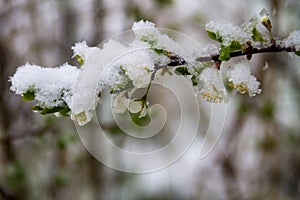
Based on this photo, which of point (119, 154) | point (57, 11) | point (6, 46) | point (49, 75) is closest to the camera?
point (49, 75)

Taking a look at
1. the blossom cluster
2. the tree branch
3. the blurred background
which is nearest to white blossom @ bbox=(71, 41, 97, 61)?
the blossom cluster

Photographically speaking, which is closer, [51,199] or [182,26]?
[51,199]

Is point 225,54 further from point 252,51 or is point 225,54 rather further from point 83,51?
point 83,51

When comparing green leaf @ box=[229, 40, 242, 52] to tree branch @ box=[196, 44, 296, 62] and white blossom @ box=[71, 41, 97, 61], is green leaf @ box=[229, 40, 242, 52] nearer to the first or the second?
tree branch @ box=[196, 44, 296, 62]

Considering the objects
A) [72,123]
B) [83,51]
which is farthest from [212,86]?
[72,123]

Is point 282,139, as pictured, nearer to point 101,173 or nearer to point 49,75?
point 101,173

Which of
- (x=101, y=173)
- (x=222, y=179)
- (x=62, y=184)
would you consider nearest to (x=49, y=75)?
(x=62, y=184)
